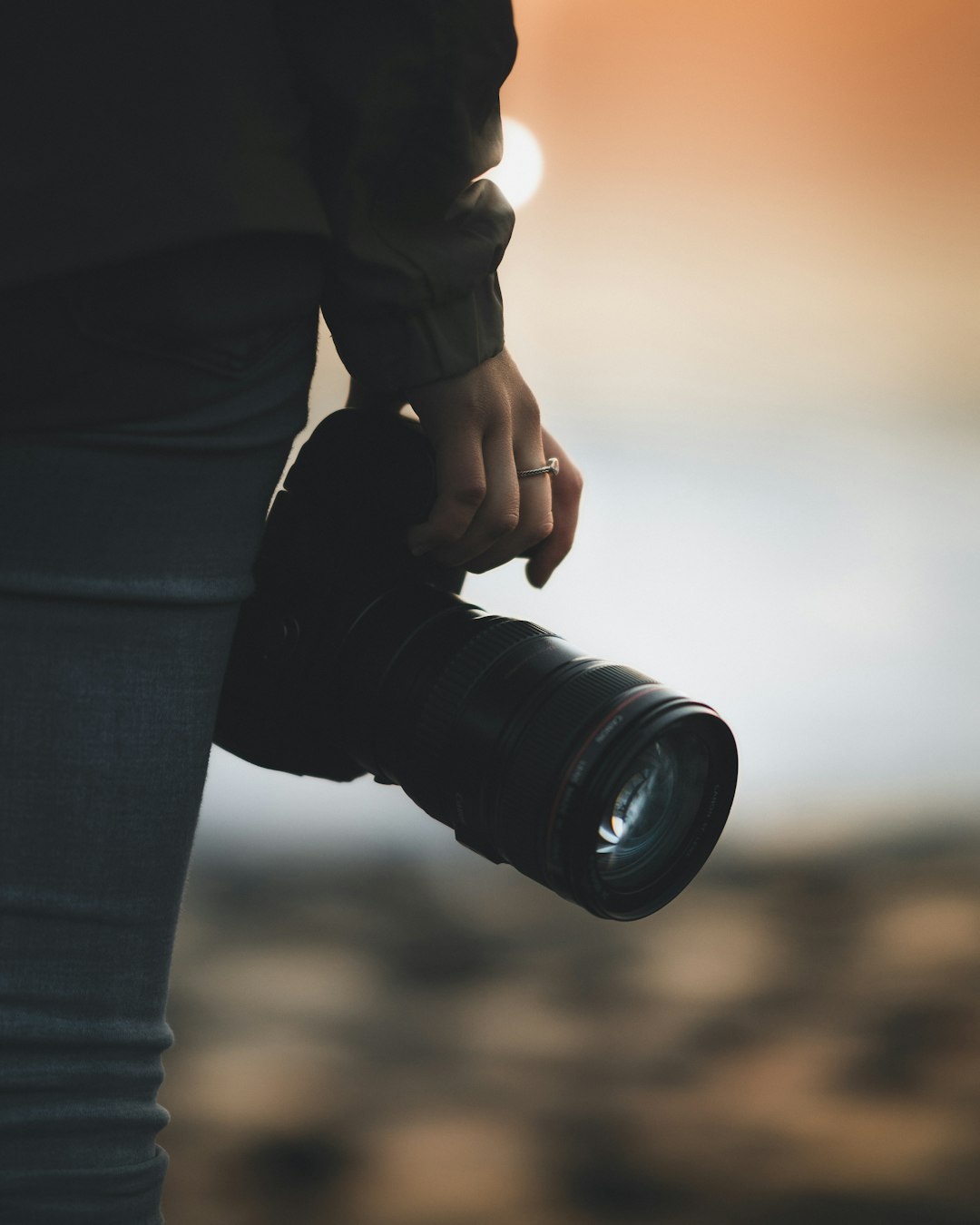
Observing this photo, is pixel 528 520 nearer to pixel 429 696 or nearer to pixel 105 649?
pixel 429 696

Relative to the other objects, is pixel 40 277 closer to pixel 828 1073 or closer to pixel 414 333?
pixel 414 333

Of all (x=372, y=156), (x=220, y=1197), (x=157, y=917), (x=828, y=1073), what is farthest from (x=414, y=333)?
(x=828, y=1073)

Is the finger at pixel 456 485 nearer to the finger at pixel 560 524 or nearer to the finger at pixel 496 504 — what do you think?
the finger at pixel 496 504

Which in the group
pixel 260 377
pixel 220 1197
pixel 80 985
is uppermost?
pixel 260 377

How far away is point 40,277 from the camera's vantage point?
530mm

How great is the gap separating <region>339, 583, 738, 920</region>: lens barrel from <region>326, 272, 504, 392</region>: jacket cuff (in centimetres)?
16

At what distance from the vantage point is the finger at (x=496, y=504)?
0.71 m

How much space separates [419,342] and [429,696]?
0.67 feet

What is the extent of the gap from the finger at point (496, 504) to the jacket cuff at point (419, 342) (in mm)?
48

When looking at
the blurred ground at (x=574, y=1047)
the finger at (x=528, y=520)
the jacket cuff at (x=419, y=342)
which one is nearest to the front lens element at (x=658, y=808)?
the finger at (x=528, y=520)

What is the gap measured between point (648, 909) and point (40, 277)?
46 centimetres

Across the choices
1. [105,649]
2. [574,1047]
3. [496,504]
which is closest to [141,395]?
[105,649]

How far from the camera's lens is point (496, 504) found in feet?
2.35

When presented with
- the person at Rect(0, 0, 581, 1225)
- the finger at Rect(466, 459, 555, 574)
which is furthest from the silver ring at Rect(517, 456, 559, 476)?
the person at Rect(0, 0, 581, 1225)
